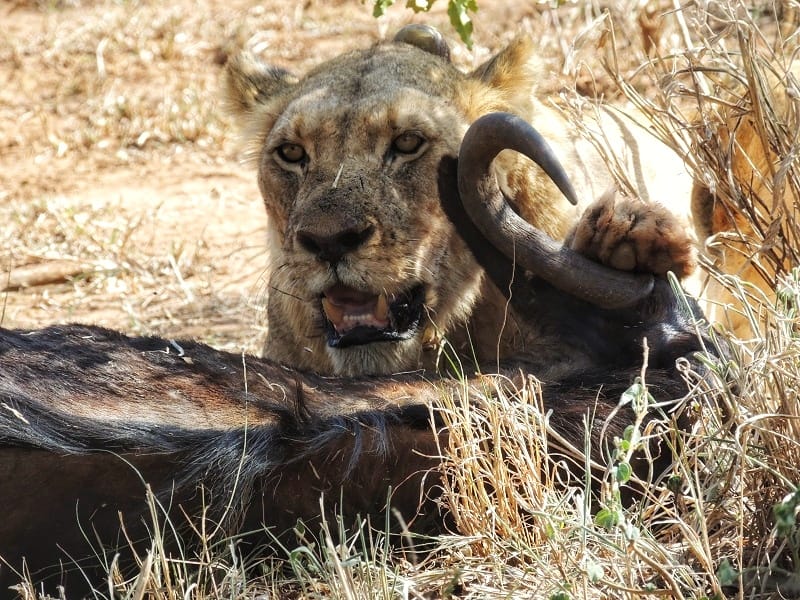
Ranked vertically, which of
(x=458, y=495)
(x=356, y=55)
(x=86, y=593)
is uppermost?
(x=356, y=55)

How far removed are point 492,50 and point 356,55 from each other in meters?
3.82

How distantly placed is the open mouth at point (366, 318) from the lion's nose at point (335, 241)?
200 mm

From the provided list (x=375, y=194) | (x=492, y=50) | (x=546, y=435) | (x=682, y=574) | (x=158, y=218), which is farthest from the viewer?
(x=492, y=50)

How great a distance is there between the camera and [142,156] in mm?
7891

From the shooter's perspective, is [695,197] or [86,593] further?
[695,197]

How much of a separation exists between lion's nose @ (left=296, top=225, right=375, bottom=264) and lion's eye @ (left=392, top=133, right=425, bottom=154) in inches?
17.1

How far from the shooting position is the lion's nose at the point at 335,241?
12.4 feet

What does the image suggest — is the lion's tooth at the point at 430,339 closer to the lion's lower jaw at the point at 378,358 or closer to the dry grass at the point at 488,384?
the lion's lower jaw at the point at 378,358

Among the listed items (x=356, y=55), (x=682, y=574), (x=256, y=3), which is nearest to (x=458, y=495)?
(x=682, y=574)

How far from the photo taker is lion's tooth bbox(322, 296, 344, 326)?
402cm

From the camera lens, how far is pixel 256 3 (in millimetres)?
9641

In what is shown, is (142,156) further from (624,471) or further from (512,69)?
(624,471)

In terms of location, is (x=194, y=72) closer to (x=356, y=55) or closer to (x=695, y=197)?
(x=356, y=55)

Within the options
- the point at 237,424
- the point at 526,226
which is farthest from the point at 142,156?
the point at 237,424
